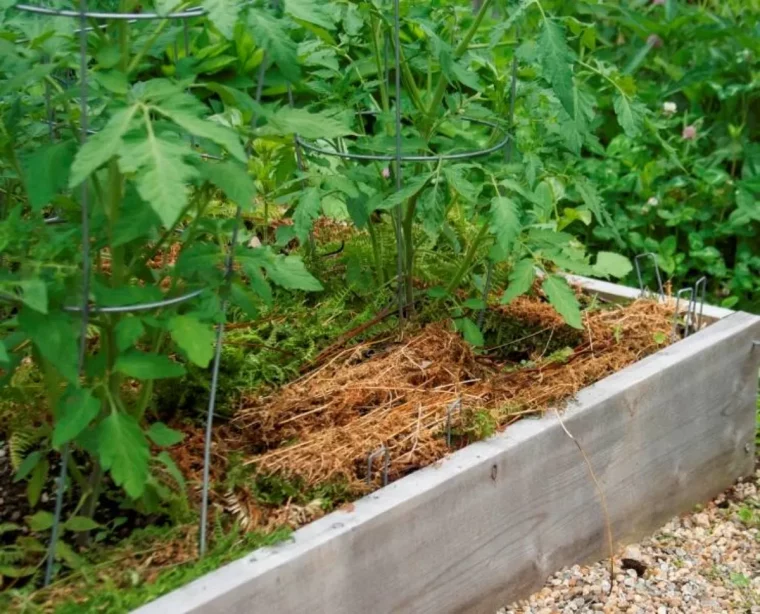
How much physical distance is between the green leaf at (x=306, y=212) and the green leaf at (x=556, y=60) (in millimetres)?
589

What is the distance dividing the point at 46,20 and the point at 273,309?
3.78 ft

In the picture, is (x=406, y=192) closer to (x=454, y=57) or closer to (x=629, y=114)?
(x=454, y=57)

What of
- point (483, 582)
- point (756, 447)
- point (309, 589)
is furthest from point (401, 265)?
point (756, 447)

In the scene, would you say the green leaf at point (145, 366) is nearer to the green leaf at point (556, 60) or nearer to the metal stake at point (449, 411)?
the metal stake at point (449, 411)

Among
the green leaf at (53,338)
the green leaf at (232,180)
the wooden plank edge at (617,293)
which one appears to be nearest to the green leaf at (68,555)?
the green leaf at (53,338)

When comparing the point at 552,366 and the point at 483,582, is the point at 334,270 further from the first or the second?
the point at 483,582

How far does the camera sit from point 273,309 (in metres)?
3.00

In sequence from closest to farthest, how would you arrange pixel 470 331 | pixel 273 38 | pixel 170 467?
1. pixel 273 38
2. pixel 170 467
3. pixel 470 331

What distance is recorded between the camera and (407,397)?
8.63 ft

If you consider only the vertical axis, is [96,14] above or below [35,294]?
above

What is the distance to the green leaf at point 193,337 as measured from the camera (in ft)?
6.15

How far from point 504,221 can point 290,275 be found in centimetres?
53

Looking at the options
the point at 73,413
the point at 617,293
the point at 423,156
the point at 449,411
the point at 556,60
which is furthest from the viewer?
the point at 617,293

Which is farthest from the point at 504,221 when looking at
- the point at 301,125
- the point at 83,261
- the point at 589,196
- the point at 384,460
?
the point at 83,261
